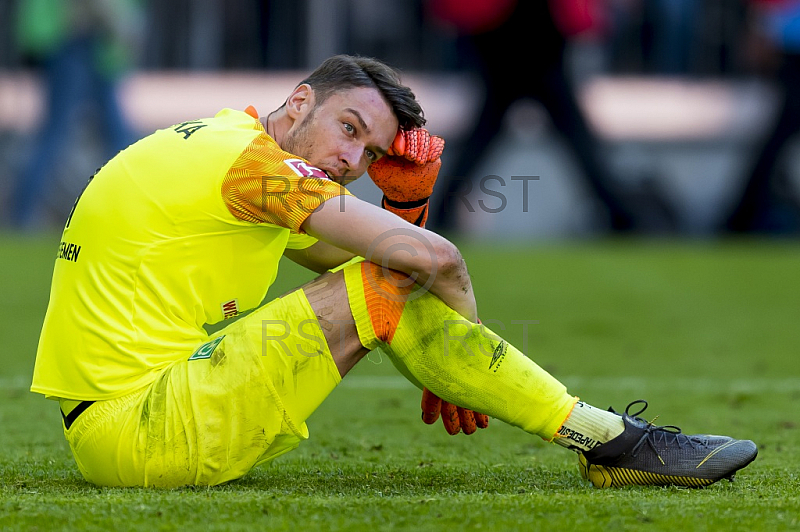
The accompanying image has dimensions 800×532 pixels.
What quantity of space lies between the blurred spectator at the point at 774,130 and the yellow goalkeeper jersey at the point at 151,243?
873 cm

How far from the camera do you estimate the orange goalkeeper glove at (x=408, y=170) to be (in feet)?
10.7

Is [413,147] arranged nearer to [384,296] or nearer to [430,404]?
[384,296]

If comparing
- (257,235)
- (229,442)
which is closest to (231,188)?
(257,235)

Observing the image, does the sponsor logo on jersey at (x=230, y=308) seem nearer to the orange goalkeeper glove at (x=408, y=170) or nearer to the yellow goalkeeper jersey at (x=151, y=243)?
the yellow goalkeeper jersey at (x=151, y=243)

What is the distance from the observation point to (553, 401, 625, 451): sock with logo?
9.95 ft

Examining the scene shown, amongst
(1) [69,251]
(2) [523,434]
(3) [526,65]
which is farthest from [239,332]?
(3) [526,65]

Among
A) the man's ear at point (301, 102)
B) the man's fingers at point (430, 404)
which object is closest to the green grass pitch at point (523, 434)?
the man's fingers at point (430, 404)

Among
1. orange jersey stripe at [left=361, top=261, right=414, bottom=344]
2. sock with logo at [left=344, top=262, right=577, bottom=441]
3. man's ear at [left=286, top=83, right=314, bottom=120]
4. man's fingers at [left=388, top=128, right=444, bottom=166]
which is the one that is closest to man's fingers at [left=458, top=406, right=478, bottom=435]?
sock with logo at [left=344, top=262, right=577, bottom=441]

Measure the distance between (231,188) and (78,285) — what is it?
45 cm

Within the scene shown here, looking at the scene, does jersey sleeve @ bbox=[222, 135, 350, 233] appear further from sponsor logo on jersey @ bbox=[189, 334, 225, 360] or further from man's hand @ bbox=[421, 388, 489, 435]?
Result: man's hand @ bbox=[421, 388, 489, 435]

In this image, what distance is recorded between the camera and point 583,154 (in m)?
10.5

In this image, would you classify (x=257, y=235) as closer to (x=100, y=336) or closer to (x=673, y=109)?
(x=100, y=336)

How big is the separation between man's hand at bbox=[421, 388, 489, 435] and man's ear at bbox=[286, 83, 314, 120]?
800 mm

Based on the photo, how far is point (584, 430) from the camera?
3045 millimetres
